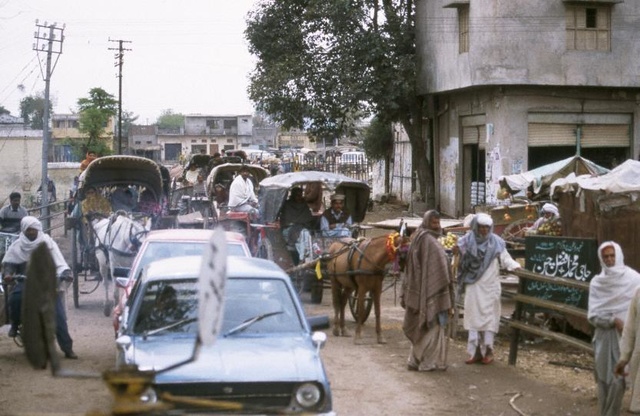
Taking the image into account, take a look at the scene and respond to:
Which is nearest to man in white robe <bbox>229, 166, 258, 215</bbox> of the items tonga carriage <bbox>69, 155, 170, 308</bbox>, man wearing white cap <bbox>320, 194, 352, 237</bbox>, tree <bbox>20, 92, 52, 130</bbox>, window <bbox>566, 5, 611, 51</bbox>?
tonga carriage <bbox>69, 155, 170, 308</bbox>

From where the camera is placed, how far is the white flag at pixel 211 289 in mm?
3713

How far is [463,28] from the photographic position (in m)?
29.9

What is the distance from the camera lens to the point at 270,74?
32469mm

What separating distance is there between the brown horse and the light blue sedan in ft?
16.0

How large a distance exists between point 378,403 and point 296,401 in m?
3.40

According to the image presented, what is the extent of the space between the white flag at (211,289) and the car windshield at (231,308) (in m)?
4.20

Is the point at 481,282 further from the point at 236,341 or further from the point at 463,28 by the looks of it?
the point at 463,28

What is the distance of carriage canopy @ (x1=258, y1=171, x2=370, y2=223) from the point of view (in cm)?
1882

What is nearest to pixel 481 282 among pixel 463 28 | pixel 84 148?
pixel 463 28

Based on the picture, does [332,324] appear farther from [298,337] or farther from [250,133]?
[250,133]

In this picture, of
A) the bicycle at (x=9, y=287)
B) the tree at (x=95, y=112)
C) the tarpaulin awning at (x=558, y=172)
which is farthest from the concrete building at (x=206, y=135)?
the bicycle at (x=9, y=287)

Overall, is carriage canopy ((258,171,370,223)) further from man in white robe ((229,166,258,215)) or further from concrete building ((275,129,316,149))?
concrete building ((275,129,316,149))

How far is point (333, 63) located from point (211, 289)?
28.4m

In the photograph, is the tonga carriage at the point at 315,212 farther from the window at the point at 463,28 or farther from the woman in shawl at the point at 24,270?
the window at the point at 463,28
